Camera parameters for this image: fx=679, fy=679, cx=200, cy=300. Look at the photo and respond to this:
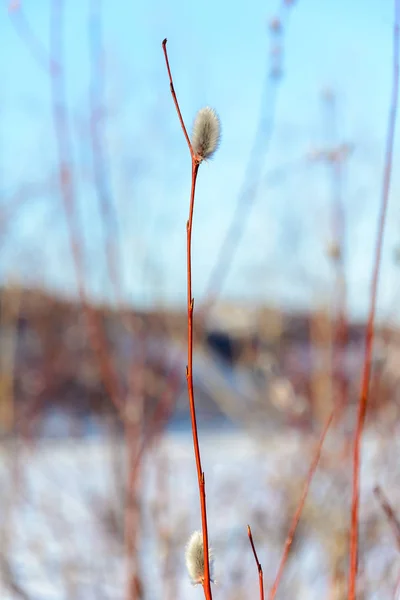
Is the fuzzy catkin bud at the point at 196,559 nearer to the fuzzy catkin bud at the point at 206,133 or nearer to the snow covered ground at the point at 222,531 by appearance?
the fuzzy catkin bud at the point at 206,133

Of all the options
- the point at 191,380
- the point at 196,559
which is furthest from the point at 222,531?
the point at 191,380

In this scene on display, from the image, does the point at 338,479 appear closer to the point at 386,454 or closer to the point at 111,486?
the point at 386,454

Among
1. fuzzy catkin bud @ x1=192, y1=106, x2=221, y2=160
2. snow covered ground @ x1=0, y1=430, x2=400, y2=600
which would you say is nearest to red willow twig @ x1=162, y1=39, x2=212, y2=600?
fuzzy catkin bud @ x1=192, y1=106, x2=221, y2=160

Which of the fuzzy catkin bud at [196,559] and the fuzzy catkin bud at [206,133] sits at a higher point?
the fuzzy catkin bud at [206,133]

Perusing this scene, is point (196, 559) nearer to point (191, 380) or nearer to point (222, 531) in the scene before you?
point (191, 380)

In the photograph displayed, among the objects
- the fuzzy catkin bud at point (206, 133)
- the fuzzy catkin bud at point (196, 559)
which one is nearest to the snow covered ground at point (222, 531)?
the fuzzy catkin bud at point (196, 559)

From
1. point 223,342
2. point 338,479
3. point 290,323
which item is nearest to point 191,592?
point 338,479
